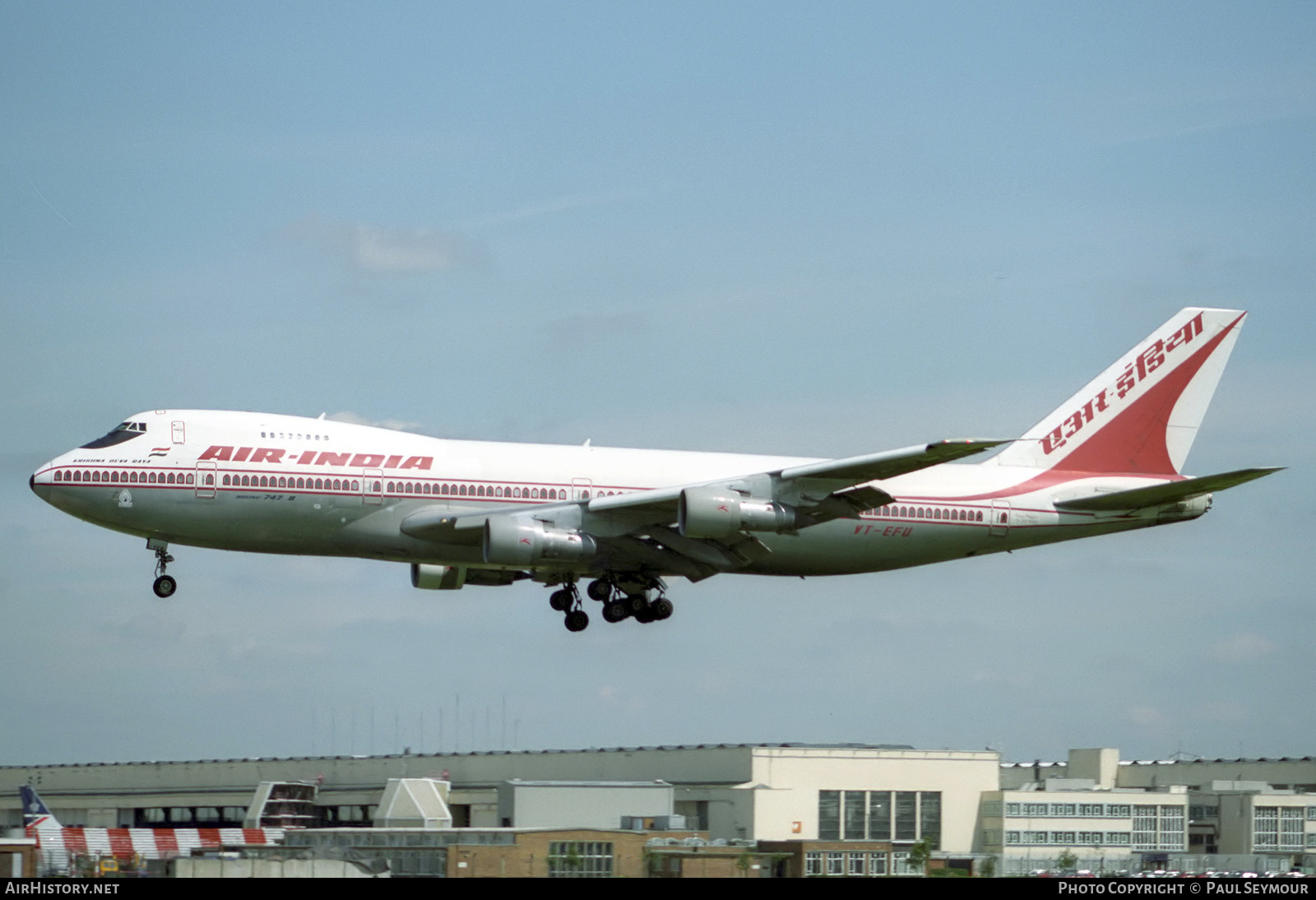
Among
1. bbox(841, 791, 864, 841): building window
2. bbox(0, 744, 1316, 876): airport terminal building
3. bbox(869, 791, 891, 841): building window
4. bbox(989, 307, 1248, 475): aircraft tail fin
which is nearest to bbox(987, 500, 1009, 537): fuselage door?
bbox(989, 307, 1248, 475): aircraft tail fin

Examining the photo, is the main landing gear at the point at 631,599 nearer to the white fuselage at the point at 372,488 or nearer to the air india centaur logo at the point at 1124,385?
the white fuselage at the point at 372,488

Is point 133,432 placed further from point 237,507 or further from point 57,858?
point 57,858

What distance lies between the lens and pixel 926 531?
5553 cm

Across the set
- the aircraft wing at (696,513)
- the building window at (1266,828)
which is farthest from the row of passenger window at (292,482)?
the building window at (1266,828)

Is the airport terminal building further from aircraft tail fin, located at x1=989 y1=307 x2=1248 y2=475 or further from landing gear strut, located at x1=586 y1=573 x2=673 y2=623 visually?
aircraft tail fin, located at x1=989 y1=307 x2=1248 y2=475

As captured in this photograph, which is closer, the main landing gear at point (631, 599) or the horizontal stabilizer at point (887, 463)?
the horizontal stabilizer at point (887, 463)

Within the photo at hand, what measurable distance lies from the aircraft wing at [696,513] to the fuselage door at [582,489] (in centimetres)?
52

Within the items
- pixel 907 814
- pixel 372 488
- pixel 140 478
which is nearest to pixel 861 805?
pixel 907 814

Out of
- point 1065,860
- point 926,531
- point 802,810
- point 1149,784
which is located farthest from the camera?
point 1149,784

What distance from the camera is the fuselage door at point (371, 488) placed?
5034 cm

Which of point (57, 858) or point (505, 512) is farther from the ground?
point (505, 512)

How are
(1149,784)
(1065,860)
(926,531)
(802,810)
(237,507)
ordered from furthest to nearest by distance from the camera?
(1149,784) → (802,810) → (1065,860) → (926,531) → (237,507)
